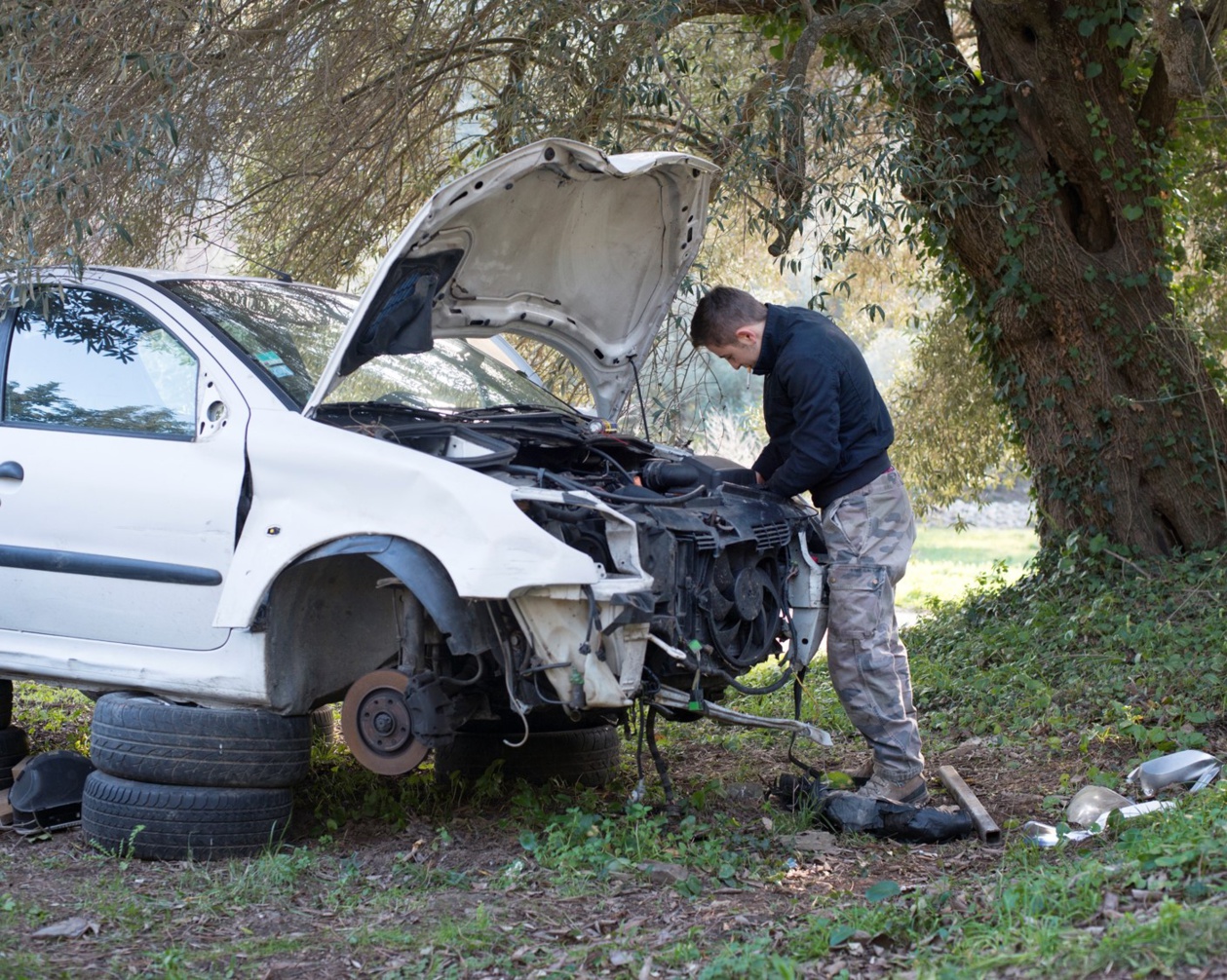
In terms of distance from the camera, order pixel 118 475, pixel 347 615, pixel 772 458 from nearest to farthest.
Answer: pixel 118 475, pixel 347 615, pixel 772 458

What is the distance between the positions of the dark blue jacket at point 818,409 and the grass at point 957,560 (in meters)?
5.06

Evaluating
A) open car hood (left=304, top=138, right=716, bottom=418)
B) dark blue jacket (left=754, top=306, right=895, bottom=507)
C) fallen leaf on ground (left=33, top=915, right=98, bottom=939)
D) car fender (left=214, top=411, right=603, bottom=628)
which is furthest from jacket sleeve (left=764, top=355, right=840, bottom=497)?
fallen leaf on ground (left=33, top=915, right=98, bottom=939)

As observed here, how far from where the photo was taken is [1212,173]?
369 inches

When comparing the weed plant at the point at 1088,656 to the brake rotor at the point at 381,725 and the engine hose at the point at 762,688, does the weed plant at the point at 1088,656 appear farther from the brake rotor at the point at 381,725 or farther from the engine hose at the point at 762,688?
the brake rotor at the point at 381,725

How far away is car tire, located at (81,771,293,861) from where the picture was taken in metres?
4.56

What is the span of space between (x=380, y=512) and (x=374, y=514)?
0.02 m

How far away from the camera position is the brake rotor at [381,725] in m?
4.43

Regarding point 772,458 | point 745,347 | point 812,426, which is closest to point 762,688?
point 772,458

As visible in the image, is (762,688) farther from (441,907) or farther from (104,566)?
(104,566)

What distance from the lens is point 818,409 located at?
16.4 ft

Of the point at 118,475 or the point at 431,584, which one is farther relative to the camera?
the point at 118,475

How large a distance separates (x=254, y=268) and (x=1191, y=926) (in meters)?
6.82

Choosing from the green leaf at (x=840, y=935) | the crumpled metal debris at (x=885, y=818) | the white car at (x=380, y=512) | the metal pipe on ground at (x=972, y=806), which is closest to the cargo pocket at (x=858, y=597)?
the white car at (x=380, y=512)

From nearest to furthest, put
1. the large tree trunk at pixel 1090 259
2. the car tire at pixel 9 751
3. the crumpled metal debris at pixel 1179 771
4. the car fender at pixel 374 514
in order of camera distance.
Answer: the car fender at pixel 374 514, the crumpled metal debris at pixel 1179 771, the car tire at pixel 9 751, the large tree trunk at pixel 1090 259
